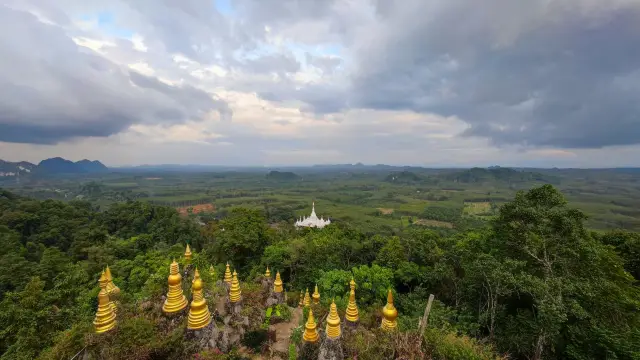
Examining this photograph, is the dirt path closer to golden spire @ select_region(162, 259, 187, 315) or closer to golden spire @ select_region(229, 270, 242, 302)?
golden spire @ select_region(229, 270, 242, 302)

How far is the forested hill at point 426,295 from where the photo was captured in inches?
255

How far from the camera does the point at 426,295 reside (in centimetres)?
1580

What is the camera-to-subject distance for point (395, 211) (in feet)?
319

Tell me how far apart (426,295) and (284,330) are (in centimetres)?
964

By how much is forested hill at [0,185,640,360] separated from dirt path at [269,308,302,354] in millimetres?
508

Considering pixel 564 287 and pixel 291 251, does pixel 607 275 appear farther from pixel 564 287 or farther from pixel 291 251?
pixel 291 251

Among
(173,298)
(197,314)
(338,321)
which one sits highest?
(173,298)

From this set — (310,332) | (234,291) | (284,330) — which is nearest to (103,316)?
(234,291)

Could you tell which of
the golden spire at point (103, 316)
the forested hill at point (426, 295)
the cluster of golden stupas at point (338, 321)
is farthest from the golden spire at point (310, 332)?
the golden spire at point (103, 316)

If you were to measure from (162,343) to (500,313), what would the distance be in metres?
14.3

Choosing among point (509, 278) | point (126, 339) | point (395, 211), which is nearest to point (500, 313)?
point (509, 278)

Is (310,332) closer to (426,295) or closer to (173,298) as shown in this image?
(173,298)

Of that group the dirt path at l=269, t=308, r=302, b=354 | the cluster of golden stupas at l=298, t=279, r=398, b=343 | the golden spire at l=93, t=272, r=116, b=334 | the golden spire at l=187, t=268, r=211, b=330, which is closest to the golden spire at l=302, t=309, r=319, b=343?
the cluster of golden stupas at l=298, t=279, r=398, b=343

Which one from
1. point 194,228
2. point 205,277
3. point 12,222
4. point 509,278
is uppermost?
point 509,278
